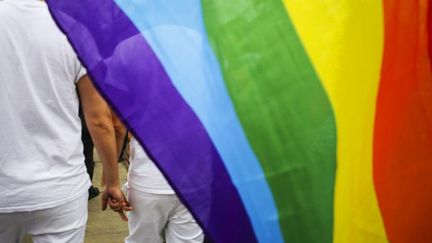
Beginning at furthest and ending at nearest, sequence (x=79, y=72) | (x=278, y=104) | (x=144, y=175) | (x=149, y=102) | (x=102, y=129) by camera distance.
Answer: (x=144, y=175) → (x=102, y=129) → (x=79, y=72) → (x=278, y=104) → (x=149, y=102)

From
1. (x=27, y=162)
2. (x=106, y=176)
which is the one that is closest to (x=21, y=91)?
(x=27, y=162)

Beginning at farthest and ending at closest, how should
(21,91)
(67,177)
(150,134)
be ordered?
(67,177) < (21,91) < (150,134)

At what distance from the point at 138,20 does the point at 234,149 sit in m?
0.30

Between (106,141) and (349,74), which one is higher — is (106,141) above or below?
below

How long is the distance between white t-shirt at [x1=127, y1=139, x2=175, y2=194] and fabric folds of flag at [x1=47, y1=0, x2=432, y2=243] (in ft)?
5.02

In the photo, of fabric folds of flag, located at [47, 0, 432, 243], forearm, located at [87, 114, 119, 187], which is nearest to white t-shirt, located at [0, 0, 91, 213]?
forearm, located at [87, 114, 119, 187]

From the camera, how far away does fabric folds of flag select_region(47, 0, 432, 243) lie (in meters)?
1.05

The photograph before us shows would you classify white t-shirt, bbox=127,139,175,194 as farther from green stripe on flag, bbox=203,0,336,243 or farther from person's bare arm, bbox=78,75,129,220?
green stripe on flag, bbox=203,0,336,243

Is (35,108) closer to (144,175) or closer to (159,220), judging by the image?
(144,175)

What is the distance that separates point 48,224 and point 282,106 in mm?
1544

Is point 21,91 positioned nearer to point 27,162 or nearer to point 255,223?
point 27,162

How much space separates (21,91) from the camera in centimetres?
221

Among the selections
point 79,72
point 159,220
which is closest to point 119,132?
point 159,220

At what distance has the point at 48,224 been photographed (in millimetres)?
2379
